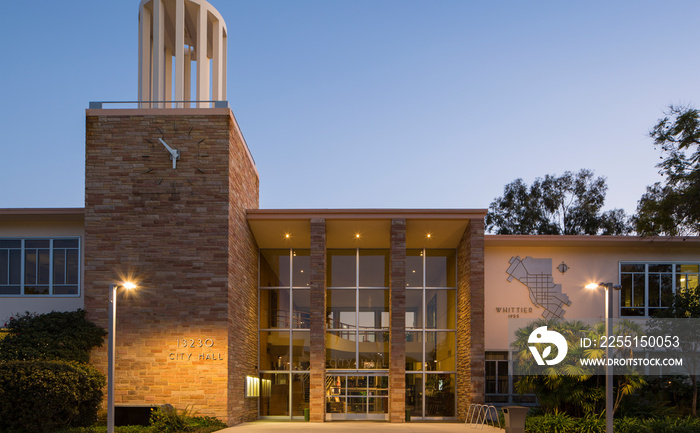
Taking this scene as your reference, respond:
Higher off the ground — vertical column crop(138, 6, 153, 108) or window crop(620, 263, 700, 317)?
vertical column crop(138, 6, 153, 108)

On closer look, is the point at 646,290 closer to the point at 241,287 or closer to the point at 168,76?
the point at 241,287

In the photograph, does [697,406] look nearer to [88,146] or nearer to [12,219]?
[88,146]

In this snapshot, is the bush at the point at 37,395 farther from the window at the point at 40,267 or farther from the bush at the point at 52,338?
the window at the point at 40,267

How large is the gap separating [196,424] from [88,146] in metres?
9.25

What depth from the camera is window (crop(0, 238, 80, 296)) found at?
23.1 meters

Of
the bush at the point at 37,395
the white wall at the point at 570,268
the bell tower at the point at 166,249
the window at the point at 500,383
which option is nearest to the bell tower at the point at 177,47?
the bell tower at the point at 166,249

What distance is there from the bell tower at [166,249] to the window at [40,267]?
9.32ft

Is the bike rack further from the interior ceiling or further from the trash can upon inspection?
the interior ceiling

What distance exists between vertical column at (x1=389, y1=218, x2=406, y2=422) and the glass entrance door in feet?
6.03

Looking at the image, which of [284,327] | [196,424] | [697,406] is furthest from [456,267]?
[196,424]

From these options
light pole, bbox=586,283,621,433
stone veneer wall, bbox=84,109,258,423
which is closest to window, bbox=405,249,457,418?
stone veneer wall, bbox=84,109,258,423

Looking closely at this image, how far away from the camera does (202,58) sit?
78.6 ft

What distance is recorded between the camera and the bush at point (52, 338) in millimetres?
19078

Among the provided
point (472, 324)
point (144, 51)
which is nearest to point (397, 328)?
point (472, 324)
